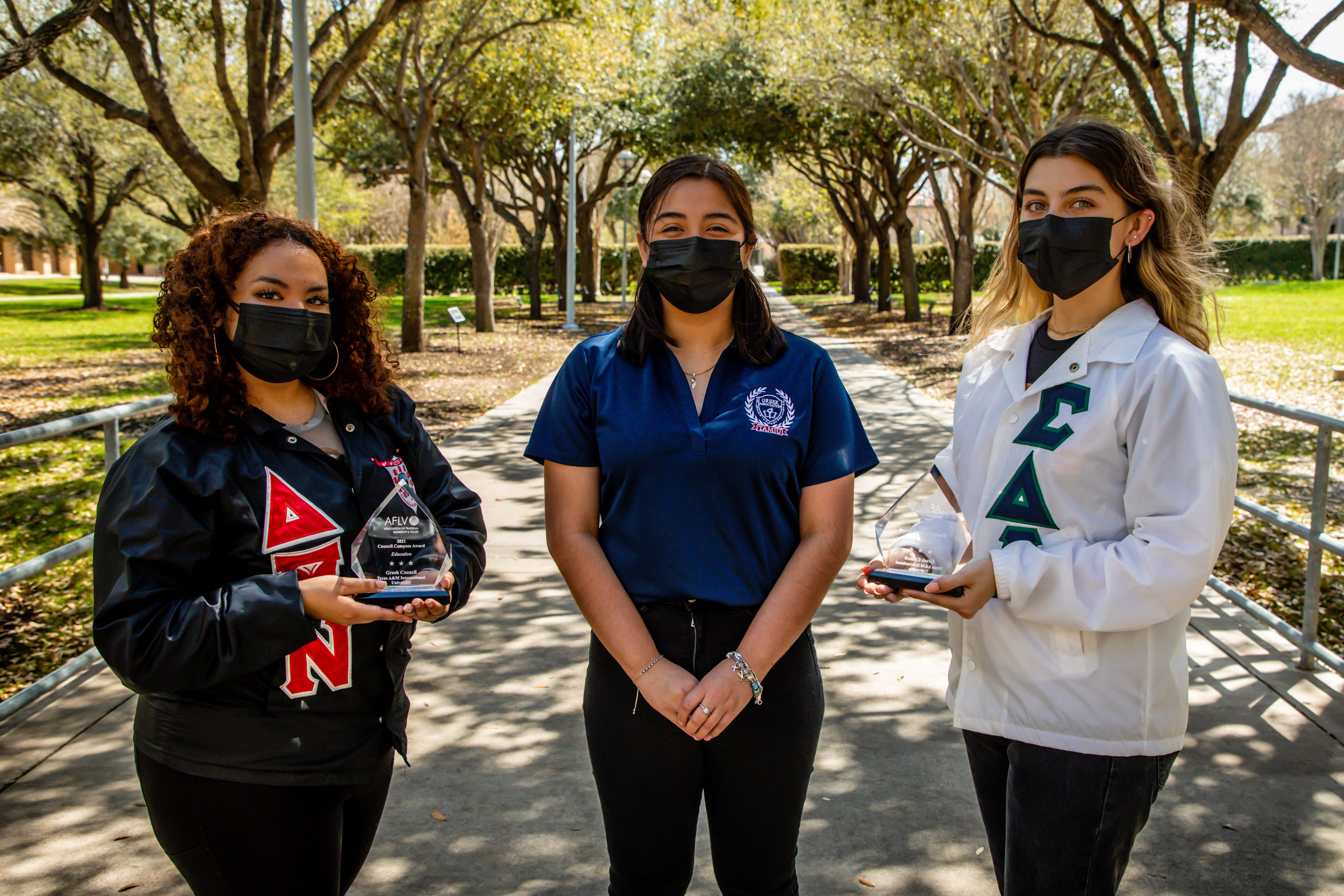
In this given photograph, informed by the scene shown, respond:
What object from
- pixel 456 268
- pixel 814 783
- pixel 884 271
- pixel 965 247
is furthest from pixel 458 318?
pixel 456 268

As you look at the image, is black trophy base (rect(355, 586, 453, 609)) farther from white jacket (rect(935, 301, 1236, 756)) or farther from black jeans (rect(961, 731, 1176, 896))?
black jeans (rect(961, 731, 1176, 896))

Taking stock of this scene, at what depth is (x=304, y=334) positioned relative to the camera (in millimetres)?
2225

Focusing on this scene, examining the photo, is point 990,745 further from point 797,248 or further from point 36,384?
point 797,248

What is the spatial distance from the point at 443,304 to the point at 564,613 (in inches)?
1429

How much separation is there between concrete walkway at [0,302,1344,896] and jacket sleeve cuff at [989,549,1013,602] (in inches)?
55.6

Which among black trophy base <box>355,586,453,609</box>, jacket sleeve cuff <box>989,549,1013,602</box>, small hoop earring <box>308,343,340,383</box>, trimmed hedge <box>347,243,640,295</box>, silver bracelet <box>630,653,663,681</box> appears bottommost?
silver bracelet <box>630,653,663,681</box>

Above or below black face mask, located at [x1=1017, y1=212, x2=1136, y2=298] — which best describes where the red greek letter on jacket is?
below

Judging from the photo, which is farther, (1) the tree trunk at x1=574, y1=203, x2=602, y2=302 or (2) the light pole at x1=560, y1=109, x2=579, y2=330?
(1) the tree trunk at x1=574, y1=203, x2=602, y2=302

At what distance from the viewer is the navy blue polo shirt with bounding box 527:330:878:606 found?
7.25 ft

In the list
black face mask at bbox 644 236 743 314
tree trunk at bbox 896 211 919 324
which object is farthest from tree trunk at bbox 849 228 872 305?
black face mask at bbox 644 236 743 314

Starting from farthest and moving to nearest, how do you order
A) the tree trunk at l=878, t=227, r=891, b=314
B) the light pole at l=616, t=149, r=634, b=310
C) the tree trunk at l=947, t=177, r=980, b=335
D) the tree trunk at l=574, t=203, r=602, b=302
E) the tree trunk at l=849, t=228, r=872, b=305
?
1. the tree trunk at l=849, t=228, r=872, b=305
2. the tree trunk at l=574, t=203, r=602, b=302
3. the light pole at l=616, t=149, r=634, b=310
4. the tree trunk at l=878, t=227, r=891, b=314
5. the tree trunk at l=947, t=177, r=980, b=335

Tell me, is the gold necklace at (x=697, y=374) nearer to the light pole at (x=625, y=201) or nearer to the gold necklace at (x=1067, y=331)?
the gold necklace at (x=1067, y=331)

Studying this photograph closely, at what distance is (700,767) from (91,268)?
3656 cm

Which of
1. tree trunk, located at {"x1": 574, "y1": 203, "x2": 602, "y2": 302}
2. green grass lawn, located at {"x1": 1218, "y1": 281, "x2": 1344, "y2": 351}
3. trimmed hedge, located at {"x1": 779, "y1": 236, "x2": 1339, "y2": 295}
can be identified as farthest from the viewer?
trimmed hedge, located at {"x1": 779, "y1": 236, "x2": 1339, "y2": 295}
